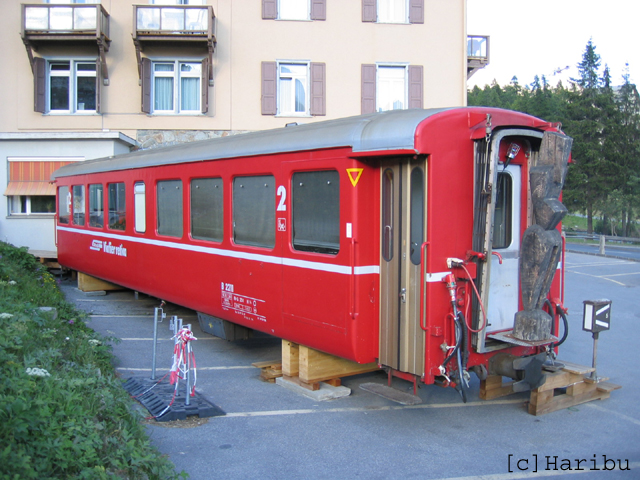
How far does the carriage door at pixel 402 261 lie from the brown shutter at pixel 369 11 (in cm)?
1464

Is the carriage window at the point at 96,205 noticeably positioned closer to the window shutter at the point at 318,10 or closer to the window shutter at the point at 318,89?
the window shutter at the point at 318,89

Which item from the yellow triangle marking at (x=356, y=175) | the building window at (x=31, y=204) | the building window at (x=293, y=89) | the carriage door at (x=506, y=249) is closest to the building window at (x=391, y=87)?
the building window at (x=293, y=89)

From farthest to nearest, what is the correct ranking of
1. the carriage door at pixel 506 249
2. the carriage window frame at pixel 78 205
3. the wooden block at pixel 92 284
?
the wooden block at pixel 92 284
the carriage window frame at pixel 78 205
the carriage door at pixel 506 249

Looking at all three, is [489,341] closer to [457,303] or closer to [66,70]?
[457,303]

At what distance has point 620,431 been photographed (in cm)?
557

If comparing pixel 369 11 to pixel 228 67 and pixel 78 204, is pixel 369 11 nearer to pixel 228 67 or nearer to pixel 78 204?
pixel 228 67

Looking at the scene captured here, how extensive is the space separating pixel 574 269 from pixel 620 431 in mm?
14332

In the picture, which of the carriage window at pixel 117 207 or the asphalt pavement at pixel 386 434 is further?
the carriage window at pixel 117 207

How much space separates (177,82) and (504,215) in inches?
589

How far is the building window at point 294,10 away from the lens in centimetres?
1859

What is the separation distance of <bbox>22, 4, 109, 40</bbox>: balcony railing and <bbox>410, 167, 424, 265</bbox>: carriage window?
15.0 meters

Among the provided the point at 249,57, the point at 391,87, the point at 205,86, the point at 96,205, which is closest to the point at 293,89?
the point at 249,57

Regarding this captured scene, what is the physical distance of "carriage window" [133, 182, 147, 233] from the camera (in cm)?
976

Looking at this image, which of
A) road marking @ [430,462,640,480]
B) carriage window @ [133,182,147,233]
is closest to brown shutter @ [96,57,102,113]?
carriage window @ [133,182,147,233]
